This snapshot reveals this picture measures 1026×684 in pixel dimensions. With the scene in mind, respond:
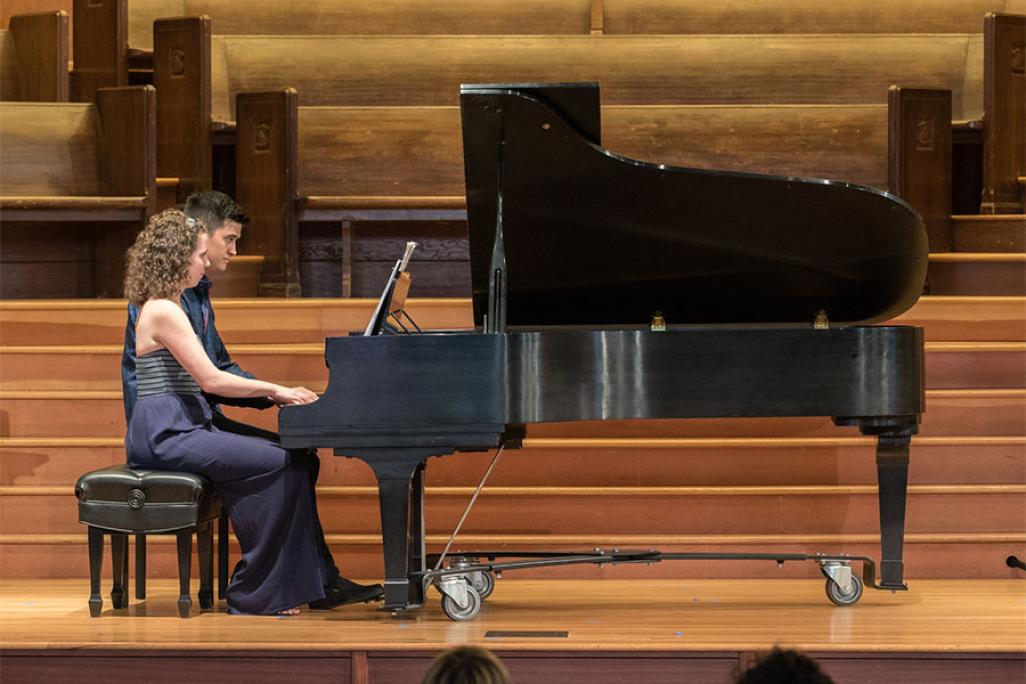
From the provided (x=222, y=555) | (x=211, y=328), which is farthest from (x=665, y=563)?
(x=211, y=328)

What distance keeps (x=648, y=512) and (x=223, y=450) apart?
1.38m

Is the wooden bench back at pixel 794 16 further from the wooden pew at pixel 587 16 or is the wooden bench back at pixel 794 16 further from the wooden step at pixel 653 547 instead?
the wooden step at pixel 653 547

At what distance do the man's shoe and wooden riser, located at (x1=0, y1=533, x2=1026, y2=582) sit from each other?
443mm

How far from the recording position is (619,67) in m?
6.68

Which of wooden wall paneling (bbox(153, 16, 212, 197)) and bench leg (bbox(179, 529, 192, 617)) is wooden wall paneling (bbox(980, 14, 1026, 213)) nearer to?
wooden wall paneling (bbox(153, 16, 212, 197))

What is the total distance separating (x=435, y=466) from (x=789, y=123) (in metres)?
2.60

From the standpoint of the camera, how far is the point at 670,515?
4426 mm

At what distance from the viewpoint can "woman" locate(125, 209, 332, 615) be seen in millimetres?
3730

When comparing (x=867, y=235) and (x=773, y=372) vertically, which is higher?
(x=867, y=235)

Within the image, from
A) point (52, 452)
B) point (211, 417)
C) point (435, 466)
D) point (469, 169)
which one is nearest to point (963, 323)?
point (435, 466)

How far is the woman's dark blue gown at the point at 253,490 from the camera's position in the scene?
372cm

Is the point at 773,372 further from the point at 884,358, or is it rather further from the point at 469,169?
the point at 469,169

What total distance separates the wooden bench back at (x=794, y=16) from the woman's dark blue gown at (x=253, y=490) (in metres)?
3.96

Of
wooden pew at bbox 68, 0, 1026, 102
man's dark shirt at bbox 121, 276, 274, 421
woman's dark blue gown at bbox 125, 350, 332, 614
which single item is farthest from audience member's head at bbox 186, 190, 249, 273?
wooden pew at bbox 68, 0, 1026, 102
